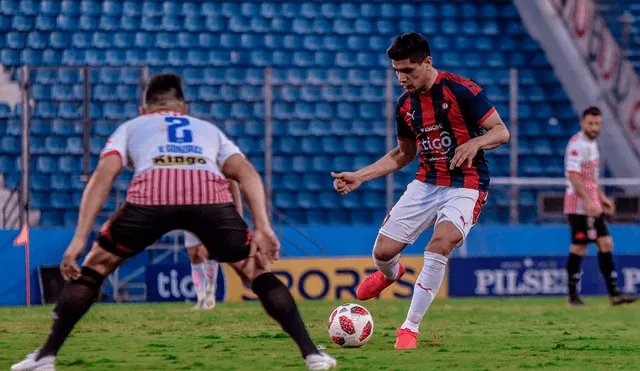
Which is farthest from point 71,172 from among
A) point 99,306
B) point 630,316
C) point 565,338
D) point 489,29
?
point 565,338

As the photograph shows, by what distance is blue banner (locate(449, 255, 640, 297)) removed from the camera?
16.9 meters

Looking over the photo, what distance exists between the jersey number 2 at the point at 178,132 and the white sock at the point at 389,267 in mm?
2568

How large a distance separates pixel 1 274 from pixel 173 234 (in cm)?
251

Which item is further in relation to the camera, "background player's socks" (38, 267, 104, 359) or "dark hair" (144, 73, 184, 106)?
"dark hair" (144, 73, 184, 106)

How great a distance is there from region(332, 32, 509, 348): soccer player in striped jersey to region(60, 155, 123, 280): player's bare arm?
213 cm

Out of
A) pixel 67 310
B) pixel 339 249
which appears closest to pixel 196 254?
pixel 339 249

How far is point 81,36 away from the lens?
1978 centimetres

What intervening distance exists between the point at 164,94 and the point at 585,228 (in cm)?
827

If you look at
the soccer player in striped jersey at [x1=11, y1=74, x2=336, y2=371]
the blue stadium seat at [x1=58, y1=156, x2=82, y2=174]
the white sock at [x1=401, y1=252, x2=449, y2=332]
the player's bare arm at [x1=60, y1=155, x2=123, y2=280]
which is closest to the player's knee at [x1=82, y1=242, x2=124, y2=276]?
the soccer player in striped jersey at [x1=11, y1=74, x2=336, y2=371]

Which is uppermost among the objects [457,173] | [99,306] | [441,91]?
[441,91]

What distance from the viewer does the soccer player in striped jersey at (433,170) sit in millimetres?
8055

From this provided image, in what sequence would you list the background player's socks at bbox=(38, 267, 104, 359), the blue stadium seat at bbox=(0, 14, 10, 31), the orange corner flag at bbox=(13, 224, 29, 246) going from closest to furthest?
the background player's socks at bbox=(38, 267, 104, 359) < the orange corner flag at bbox=(13, 224, 29, 246) < the blue stadium seat at bbox=(0, 14, 10, 31)

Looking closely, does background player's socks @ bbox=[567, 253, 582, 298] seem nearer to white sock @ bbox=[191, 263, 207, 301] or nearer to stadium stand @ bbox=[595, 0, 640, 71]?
white sock @ bbox=[191, 263, 207, 301]

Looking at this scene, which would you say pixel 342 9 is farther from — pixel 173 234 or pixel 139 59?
pixel 173 234
